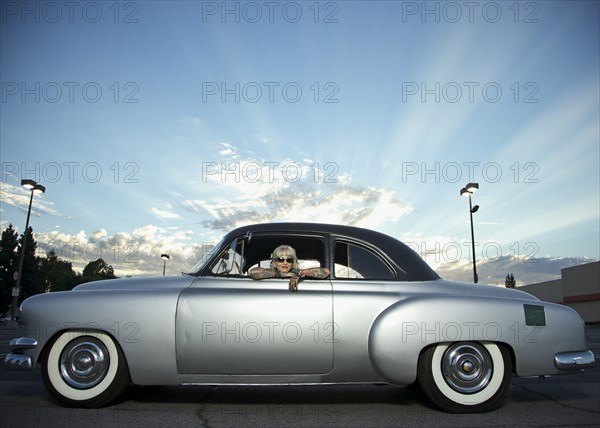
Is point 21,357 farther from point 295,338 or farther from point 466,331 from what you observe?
point 466,331

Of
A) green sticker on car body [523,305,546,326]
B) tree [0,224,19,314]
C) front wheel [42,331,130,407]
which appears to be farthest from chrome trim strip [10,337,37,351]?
tree [0,224,19,314]

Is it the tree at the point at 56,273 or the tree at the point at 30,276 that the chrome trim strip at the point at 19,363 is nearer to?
the tree at the point at 30,276

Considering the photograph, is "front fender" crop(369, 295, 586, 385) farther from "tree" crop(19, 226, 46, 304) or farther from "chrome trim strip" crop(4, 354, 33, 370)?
"tree" crop(19, 226, 46, 304)

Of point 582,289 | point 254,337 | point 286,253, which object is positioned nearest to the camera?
point 254,337

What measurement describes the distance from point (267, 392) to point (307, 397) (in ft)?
1.69

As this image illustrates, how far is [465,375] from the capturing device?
14.4 feet

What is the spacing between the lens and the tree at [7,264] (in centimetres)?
6894

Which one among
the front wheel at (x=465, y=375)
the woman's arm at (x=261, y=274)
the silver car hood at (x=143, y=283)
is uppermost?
the woman's arm at (x=261, y=274)

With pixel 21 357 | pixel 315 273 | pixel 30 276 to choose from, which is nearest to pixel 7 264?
pixel 30 276

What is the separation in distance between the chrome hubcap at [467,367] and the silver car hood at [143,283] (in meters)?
2.39

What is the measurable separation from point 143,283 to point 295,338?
152 centimetres

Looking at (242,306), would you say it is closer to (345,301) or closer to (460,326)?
(345,301)

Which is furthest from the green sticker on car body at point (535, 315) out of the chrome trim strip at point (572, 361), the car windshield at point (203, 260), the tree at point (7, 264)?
the tree at point (7, 264)

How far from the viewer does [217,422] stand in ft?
12.6
